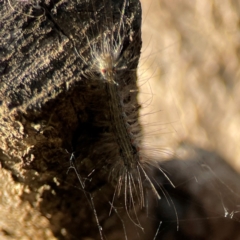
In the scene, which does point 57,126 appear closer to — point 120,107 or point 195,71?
point 120,107

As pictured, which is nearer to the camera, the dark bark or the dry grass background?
the dark bark

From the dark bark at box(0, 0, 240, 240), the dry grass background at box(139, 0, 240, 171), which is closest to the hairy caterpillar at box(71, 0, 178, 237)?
the dark bark at box(0, 0, 240, 240)

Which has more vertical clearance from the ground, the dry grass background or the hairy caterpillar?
the dry grass background

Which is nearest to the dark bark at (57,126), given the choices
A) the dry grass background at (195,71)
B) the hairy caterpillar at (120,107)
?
the hairy caterpillar at (120,107)

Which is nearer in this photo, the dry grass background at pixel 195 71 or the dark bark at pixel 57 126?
the dark bark at pixel 57 126

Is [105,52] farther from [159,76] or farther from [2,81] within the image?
[159,76]

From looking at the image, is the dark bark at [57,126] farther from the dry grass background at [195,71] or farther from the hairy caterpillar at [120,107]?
the dry grass background at [195,71]

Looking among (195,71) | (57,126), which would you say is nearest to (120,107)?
(57,126)

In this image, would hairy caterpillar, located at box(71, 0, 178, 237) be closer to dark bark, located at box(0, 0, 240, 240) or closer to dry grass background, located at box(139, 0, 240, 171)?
dark bark, located at box(0, 0, 240, 240)

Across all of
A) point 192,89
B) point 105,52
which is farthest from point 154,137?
point 105,52
